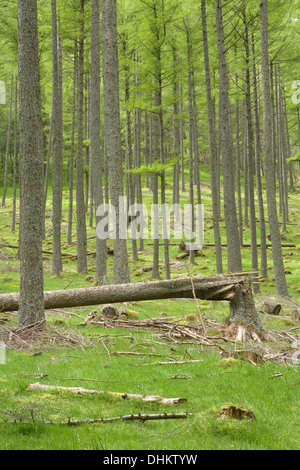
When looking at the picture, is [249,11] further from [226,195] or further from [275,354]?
[275,354]

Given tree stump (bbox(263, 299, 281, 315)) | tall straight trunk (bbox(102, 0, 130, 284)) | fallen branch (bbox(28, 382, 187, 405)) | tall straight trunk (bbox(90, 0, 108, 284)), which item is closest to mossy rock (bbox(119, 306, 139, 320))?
tall straight trunk (bbox(102, 0, 130, 284))

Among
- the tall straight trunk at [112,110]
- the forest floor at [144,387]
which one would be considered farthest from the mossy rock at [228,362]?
the tall straight trunk at [112,110]

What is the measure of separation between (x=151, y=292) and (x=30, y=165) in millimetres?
3643

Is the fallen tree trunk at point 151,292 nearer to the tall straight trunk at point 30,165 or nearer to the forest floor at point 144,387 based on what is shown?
the forest floor at point 144,387

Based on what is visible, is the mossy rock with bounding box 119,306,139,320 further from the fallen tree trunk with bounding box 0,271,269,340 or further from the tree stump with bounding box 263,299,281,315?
the tree stump with bounding box 263,299,281,315

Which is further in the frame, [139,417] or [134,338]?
[134,338]

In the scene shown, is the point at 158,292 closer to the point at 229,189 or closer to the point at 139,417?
the point at 139,417

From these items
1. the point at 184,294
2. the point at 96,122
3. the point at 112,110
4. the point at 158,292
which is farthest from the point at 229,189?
the point at 158,292

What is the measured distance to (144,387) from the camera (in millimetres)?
5562

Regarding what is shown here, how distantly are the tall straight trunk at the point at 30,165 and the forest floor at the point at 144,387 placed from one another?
686 mm

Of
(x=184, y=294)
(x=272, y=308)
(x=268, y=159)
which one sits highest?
(x=268, y=159)

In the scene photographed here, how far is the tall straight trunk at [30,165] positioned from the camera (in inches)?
320

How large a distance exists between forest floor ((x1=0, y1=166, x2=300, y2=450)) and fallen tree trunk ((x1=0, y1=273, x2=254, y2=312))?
0.61 metres

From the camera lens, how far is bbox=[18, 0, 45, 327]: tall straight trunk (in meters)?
8.12
